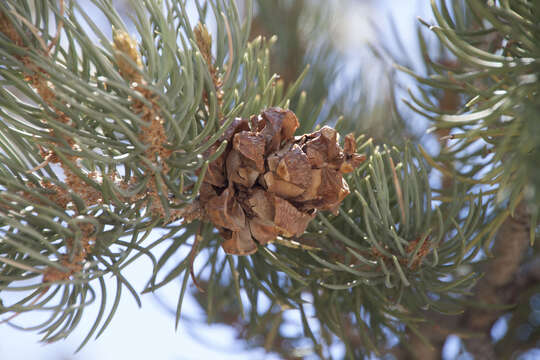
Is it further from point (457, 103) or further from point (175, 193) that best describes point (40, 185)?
point (457, 103)

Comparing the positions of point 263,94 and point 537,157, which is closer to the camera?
point 537,157

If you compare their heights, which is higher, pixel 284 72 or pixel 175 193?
pixel 284 72

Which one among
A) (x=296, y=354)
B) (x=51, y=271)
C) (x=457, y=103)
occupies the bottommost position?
(x=51, y=271)

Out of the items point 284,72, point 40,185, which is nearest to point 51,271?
point 40,185

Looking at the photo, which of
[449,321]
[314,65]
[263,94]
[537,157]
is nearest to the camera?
[537,157]

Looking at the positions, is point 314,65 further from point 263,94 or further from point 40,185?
point 40,185

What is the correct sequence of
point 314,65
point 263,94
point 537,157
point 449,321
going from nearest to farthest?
point 537,157, point 263,94, point 449,321, point 314,65
